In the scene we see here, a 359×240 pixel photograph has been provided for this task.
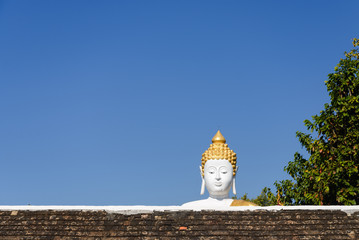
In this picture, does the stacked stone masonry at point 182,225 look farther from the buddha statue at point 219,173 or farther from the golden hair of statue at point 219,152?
the golden hair of statue at point 219,152

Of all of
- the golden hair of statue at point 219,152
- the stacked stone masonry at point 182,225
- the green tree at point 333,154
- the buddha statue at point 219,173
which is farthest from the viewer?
the green tree at point 333,154

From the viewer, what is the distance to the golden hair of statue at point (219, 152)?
47.5 feet

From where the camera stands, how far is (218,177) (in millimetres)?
14203

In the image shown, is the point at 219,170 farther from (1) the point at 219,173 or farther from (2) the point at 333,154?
(2) the point at 333,154

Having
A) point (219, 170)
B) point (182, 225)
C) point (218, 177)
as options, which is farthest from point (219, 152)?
point (182, 225)

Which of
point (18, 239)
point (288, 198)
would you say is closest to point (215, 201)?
point (18, 239)

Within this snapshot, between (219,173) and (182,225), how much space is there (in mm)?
4080

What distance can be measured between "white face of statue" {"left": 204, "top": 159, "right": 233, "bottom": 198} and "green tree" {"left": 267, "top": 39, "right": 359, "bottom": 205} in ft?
18.4

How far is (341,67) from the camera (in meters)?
19.7

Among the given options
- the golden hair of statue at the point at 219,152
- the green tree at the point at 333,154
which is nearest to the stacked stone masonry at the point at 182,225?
the golden hair of statue at the point at 219,152

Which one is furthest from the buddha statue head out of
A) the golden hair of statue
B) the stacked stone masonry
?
the stacked stone masonry

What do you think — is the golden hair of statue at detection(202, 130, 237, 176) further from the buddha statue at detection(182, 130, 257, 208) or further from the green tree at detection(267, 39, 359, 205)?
the green tree at detection(267, 39, 359, 205)

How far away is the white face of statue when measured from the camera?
14195 mm

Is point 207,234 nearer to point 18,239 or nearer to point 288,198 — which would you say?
point 18,239
